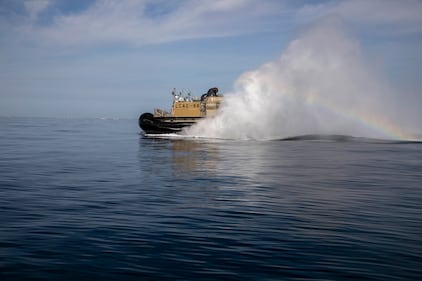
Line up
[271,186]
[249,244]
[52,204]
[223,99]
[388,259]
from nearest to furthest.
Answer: [388,259] < [249,244] < [52,204] < [271,186] < [223,99]

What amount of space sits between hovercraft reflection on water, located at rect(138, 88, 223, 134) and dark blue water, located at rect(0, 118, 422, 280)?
123ft

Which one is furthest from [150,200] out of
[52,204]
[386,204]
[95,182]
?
[386,204]

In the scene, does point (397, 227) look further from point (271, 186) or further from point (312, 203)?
point (271, 186)

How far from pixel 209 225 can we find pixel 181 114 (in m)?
51.5

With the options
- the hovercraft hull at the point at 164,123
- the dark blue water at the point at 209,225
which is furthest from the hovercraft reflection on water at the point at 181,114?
the dark blue water at the point at 209,225

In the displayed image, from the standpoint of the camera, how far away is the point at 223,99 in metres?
58.8

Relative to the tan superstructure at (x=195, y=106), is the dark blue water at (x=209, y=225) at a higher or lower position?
lower

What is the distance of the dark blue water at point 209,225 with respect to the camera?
7.91 meters

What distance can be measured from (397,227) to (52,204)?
10.7 meters

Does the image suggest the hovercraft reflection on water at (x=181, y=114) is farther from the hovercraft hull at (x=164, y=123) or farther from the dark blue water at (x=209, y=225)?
the dark blue water at (x=209, y=225)

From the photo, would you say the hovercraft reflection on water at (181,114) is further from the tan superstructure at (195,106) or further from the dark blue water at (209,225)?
the dark blue water at (209,225)

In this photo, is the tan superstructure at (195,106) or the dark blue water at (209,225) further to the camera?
the tan superstructure at (195,106)

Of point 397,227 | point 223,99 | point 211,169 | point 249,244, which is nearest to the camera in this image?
point 249,244

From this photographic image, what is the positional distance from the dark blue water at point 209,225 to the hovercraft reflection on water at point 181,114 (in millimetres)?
37471
